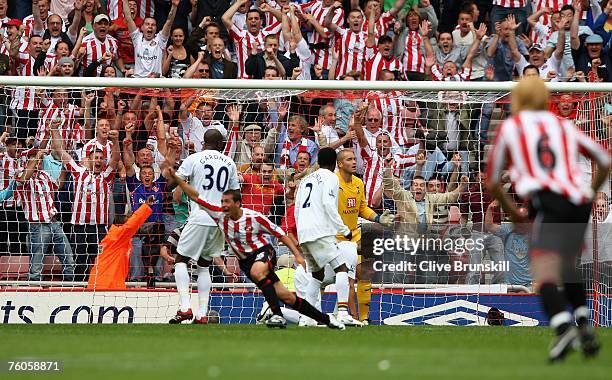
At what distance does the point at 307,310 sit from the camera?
13.4 m

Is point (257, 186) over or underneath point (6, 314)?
over

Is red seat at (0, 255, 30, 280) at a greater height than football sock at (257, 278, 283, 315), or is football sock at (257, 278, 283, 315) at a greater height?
football sock at (257, 278, 283, 315)

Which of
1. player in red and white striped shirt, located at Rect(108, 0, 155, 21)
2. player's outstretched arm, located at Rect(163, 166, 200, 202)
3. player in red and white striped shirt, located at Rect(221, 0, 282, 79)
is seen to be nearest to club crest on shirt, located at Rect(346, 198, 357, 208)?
player's outstretched arm, located at Rect(163, 166, 200, 202)

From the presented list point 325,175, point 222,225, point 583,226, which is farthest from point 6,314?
point 583,226

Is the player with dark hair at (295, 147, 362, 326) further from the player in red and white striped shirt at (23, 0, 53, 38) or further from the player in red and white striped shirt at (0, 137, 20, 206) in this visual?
the player in red and white striped shirt at (23, 0, 53, 38)

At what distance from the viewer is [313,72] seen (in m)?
20.9

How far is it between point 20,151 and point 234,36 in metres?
5.30

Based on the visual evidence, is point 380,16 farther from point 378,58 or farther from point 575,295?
point 575,295

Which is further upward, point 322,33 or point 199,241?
point 322,33

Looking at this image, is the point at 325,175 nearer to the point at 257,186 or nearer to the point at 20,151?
the point at 257,186

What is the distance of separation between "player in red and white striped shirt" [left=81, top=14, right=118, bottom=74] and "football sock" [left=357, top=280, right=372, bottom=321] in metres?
6.86

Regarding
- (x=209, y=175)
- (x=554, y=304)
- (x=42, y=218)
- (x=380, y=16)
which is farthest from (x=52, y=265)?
(x=554, y=304)

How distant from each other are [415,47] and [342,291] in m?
8.10

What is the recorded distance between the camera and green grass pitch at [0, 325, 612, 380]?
25.7ft
